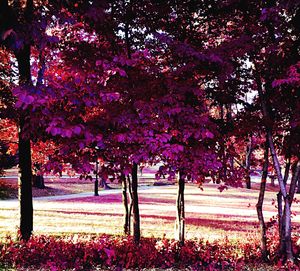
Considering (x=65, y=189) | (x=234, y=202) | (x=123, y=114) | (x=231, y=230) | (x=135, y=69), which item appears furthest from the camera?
(x=65, y=189)

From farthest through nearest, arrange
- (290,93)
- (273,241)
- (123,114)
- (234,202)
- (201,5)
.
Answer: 1. (234,202)
2. (273,241)
3. (201,5)
4. (290,93)
5. (123,114)

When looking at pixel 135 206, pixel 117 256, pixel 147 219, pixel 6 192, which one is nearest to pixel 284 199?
pixel 135 206

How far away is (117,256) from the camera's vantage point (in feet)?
30.1

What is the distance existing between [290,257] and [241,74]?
4.35 metres

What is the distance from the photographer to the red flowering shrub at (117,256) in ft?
29.1

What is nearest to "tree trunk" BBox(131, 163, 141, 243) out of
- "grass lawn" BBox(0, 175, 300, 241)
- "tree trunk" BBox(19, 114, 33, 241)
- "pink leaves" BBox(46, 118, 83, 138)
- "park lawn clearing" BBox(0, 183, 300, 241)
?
"park lawn clearing" BBox(0, 183, 300, 241)

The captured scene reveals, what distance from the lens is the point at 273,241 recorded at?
→ 34.7 ft

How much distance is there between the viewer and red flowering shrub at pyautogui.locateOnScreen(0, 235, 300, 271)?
887 cm

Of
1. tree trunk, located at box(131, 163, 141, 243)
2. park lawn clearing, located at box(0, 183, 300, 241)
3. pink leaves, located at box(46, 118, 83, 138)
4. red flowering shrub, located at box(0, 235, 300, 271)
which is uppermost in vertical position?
pink leaves, located at box(46, 118, 83, 138)

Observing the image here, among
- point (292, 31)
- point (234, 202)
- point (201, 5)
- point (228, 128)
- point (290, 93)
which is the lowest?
point (234, 202)

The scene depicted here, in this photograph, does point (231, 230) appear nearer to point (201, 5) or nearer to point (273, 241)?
point (273, 241)

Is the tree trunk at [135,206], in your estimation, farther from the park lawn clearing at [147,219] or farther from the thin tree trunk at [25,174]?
the thin tree trunk at [25,174]

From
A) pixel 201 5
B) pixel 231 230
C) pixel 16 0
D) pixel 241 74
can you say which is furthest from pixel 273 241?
pixel 16 0

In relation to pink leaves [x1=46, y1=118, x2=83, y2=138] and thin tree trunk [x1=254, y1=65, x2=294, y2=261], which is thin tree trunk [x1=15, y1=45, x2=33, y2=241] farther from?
thin tree trunk [x1=254, y1=65, x2=294, y2=261]
